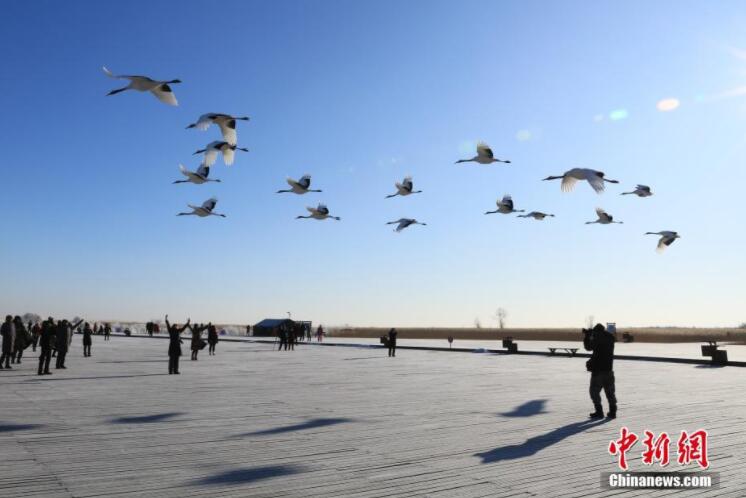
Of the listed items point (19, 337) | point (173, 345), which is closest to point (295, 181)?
point (173, 345)

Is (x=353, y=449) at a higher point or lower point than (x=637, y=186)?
lower

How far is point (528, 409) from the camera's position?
37.3 ft

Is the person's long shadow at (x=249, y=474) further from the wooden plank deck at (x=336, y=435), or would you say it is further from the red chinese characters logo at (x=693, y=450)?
the red chinese characters logo at (x=693, y=450)

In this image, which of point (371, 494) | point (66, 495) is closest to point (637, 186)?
point (371, 494)

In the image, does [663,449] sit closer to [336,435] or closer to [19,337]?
[336,435]

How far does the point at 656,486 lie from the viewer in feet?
20.0

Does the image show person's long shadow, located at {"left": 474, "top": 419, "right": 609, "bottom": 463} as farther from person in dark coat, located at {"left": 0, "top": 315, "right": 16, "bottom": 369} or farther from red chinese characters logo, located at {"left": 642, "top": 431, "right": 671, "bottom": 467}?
person in dark coat, located at {"left": 0, "top": 315, "right": 16, "bottom": 369}

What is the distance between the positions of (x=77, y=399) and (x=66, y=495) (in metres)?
7.85

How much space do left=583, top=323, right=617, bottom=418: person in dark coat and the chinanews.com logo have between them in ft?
5.48

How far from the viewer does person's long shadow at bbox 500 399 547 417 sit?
422 inches

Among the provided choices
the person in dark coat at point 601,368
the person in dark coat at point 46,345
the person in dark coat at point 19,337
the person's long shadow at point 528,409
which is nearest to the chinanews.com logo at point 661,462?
the person in dark coat at point 601,368

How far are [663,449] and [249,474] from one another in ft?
16.5

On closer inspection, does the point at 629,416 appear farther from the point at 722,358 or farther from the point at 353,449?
the point at 722,358

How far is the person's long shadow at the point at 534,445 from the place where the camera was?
731 centimetres
